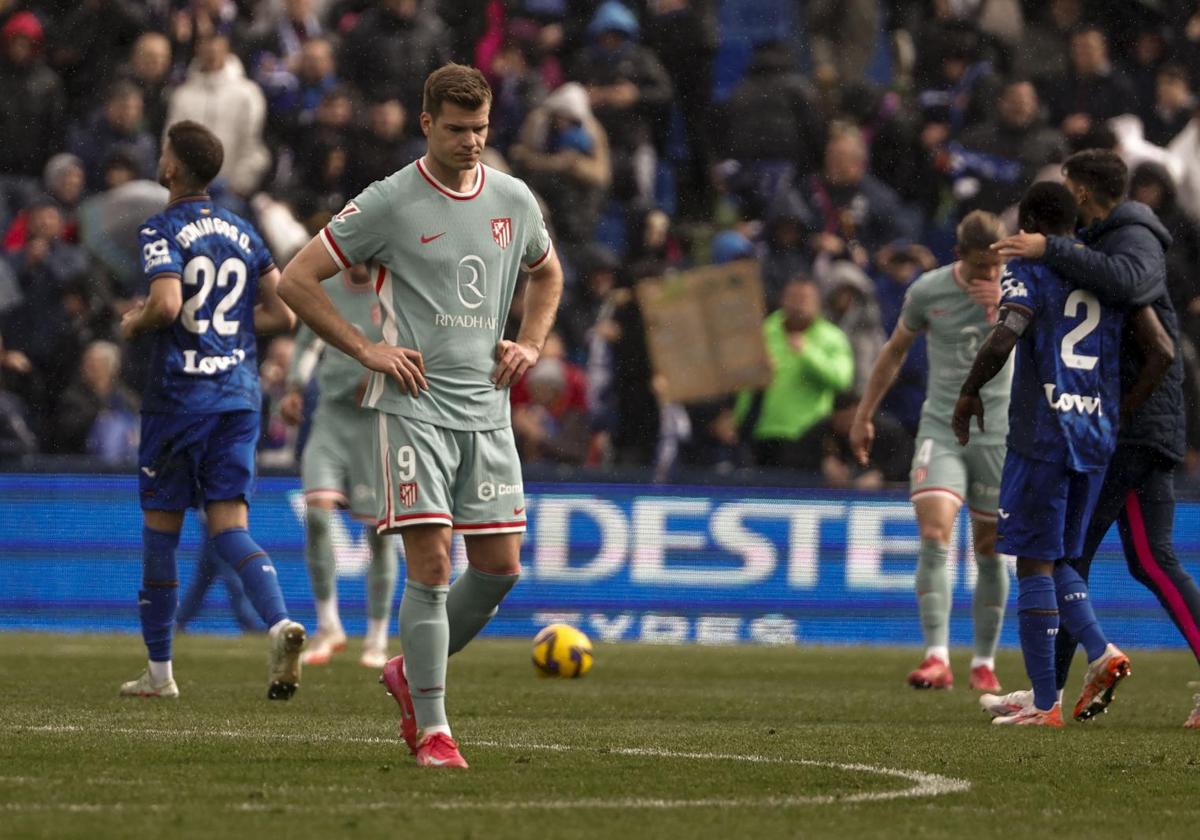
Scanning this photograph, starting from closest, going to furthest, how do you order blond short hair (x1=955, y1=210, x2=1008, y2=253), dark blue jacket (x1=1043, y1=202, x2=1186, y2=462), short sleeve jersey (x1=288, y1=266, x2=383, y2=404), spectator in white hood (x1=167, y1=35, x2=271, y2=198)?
dark blue jacket (x1=1043, y1=202, x2=1186, y2=462)
blond short hair (x1=955, y1=210, x2=1008, y2=253)
short sleeve jersey (x1=288, y1=266, x2=383, y2=404)
spectator in white hood (x1=167, y1=35, x2=271, y2=198)

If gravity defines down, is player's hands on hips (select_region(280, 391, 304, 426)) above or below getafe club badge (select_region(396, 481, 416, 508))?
below


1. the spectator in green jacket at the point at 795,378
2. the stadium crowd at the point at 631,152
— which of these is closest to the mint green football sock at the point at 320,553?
the stadium crowd at the point at 631,152

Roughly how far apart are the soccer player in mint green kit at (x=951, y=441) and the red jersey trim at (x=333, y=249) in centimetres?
492

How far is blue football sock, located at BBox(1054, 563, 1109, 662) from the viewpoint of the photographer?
890cm

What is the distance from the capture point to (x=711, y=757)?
739cm

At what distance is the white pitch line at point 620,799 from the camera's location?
5789 mm

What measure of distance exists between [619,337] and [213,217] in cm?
814

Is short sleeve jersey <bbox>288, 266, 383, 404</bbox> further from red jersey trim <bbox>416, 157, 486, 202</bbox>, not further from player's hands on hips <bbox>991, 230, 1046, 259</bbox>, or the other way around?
red jersey trim <bbox>416, 157, 486, 202</bbox>

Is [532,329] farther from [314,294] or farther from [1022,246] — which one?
[1022,246]

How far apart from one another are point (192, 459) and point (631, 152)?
33.7ft

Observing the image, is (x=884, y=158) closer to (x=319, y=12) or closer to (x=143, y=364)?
(x=319, y=12)

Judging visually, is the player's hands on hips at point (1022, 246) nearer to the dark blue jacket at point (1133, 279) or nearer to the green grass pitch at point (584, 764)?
the dark blue jacket at point (1133, 279)

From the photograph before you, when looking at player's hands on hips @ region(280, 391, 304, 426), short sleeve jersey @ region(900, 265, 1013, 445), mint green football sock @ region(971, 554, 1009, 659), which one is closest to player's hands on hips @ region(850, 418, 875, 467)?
short sleeve jersey @ region(900, 265, 1013, 445)

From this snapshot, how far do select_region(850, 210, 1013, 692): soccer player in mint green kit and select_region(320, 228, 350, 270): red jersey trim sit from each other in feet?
16.2
